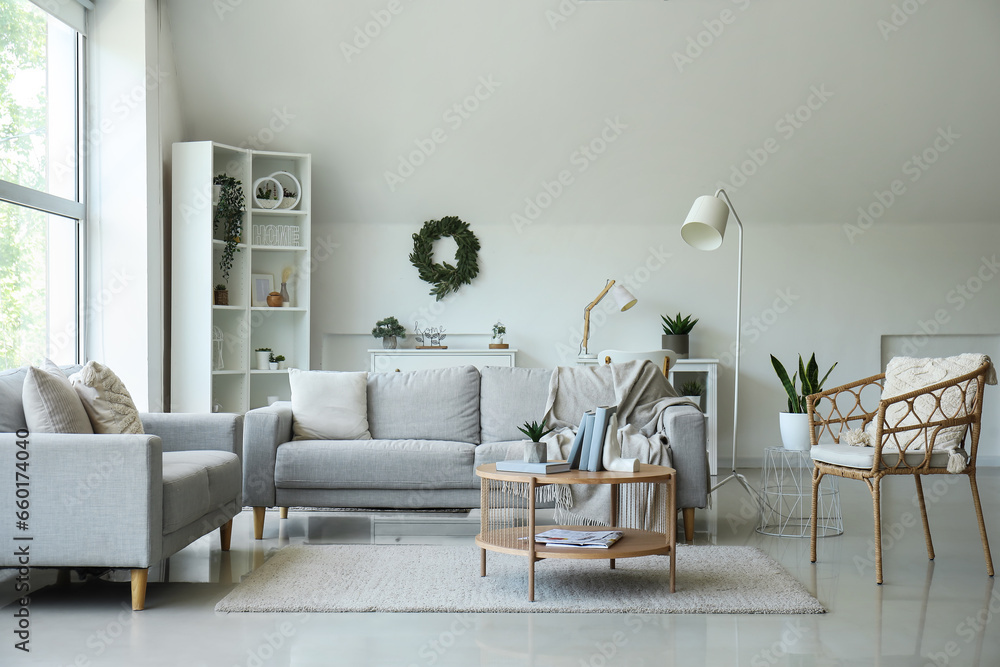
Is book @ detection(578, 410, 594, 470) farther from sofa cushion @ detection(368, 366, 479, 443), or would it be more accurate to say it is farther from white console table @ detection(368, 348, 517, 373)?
white console table @ detection(368, 348, 517, 373)

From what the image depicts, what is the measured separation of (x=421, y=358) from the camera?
6.32m

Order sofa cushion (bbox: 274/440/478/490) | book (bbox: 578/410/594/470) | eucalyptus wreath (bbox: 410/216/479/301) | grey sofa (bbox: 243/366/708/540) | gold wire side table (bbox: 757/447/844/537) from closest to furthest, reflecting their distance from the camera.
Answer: book (bbox: 578/410/594/470) < grey sofa (bbox: 243/366/708/540) < sofa cushion (bbox: 274/440/478/490) < gold wire side table (bbox: 757/447/844/537) < eucalyptus wreath (bbox: 410/216/479/301)

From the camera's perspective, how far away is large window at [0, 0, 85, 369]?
438 centimetres

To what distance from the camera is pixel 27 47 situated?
4582mm

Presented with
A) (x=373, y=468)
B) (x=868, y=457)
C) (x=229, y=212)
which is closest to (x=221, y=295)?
(x=229, y=212)

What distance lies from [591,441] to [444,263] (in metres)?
3.70

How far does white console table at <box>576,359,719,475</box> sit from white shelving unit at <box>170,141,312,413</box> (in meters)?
2.22

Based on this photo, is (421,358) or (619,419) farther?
(421,358)

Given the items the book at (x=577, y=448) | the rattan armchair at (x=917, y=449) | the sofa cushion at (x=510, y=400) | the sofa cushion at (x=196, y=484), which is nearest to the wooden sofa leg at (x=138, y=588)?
the sofa cushion at (x=196, y=484)

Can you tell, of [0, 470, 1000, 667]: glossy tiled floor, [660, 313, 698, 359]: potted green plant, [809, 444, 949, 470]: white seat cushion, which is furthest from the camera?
[660, 313, 698, 359]: potted green plant

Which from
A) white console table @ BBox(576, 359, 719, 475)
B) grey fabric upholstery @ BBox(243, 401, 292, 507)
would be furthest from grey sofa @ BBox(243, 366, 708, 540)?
white console table @ BBox(576, 359, 719, 475)

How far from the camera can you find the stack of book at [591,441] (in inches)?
123

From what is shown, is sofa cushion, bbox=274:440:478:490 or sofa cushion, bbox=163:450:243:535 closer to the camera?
sofa cushion, bbox=163:450:243:535

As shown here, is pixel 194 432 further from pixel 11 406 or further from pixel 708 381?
pixel 708 381
